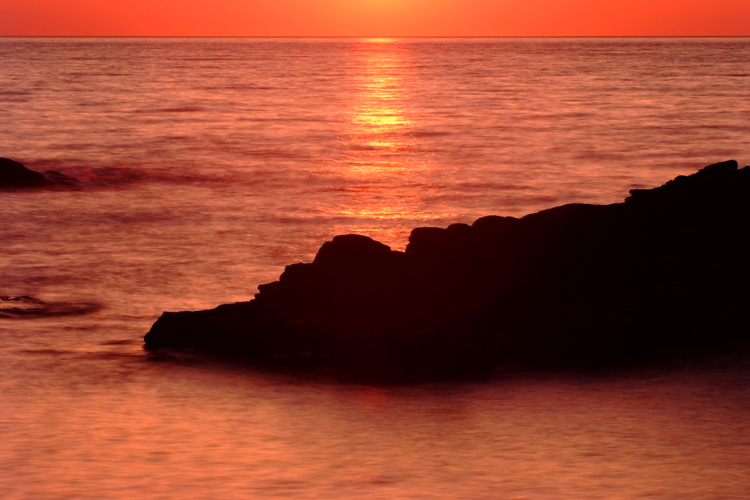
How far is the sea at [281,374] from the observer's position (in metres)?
6.25

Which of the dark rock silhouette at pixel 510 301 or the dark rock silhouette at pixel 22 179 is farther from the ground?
the dark rock silhouette at pixel 22 179

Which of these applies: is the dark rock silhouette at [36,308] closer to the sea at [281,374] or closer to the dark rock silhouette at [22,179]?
the sea at [281,374]

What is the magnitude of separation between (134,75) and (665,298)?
8482cm

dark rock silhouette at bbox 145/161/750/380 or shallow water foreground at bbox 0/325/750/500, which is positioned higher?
dark rock silhouette at bbox 145/161/750/380

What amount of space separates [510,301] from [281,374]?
6.34ft

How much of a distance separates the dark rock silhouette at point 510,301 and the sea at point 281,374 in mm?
309

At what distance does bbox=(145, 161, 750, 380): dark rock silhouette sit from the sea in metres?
0.31

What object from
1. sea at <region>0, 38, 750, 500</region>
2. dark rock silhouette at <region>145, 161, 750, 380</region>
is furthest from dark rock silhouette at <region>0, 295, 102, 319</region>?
dark rock silhouette at <region>145, 161, 750, 380</region>

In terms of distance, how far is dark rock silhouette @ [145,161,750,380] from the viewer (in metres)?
8.26

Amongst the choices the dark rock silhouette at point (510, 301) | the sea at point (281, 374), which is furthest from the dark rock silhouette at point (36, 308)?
the dark rock silhouette at point (510, 301)

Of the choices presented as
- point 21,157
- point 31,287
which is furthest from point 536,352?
point 21,157

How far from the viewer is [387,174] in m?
26.6

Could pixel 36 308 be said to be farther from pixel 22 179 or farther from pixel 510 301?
pixel 22 179

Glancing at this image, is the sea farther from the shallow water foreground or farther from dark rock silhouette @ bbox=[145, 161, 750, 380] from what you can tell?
dark rock silhouette @ bbox=[145, 161, 750, 380]
